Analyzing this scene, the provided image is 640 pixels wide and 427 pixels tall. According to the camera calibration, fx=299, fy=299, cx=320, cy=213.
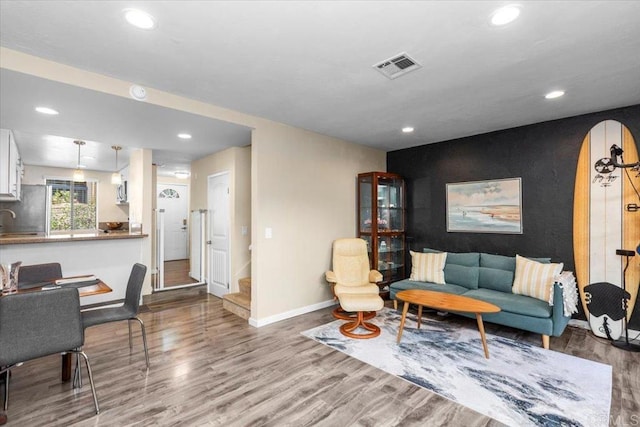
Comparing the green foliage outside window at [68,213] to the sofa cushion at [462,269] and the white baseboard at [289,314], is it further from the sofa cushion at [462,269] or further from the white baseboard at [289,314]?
the sofa cushion at [462,269]

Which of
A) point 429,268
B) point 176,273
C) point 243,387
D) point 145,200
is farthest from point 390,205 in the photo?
point 176,273

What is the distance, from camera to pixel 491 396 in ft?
7.55

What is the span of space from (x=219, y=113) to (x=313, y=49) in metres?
1.64

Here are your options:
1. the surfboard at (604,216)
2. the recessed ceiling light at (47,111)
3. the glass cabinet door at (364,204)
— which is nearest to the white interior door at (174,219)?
the recessed ceiling light at (47,111)

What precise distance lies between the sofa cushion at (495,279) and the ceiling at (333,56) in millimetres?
1994

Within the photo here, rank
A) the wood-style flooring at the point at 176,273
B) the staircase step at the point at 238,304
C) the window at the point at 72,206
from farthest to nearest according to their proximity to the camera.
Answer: the window at the point at 72,206 < the wood-style flooring at the point at 176,273 < the staircase step at the point at 238,304

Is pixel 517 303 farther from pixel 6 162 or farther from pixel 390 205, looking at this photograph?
pixel 6 162

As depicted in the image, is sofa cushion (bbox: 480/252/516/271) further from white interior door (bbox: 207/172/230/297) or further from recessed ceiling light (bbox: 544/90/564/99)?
white interior door (bbox: 207/172/230/297)

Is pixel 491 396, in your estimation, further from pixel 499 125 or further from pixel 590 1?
pixel 499 125

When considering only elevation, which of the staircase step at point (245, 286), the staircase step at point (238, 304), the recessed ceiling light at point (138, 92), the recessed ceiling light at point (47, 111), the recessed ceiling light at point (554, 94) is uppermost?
the recessed ceiling light at point (554, 94)

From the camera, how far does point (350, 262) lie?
4.36 metres

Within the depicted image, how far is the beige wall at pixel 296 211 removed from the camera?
3846mm

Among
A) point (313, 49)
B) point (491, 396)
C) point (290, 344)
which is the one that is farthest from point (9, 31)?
point (491, 396)

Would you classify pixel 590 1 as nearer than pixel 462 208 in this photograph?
Yes
